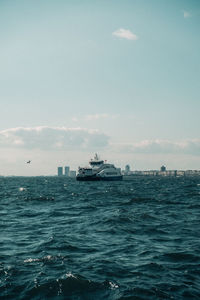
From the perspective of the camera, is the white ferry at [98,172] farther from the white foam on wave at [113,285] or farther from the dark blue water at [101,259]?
the white foam on wave at [113,285]

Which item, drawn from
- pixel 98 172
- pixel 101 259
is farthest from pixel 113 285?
pixel 98 172

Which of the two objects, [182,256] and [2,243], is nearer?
[182,256]

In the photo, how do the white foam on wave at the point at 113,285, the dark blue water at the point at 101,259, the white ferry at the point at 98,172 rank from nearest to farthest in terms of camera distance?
the dark blue water at the point at 101,259, the white foam on wave at the point at 113,285, the white ferry at the point at 98,172

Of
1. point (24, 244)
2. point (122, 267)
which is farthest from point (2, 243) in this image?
point (122, 267)

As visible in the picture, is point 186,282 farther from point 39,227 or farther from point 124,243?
point 39,227

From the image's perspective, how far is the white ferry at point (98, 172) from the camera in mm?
113812

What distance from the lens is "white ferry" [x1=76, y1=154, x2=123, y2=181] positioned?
113812 millimetres

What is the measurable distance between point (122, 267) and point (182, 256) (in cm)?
309

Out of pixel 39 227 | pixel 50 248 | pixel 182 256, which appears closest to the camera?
pixel 182 256

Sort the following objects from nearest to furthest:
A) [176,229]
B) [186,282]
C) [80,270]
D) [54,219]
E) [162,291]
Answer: [162,291], [186,282], [80,270], [176,229], [54,219]

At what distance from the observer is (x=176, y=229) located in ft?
57.6

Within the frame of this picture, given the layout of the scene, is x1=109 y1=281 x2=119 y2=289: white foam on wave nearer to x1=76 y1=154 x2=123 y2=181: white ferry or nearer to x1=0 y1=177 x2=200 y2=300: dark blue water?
x1=0 y1=177 x2=200 y2=300: dark blue water

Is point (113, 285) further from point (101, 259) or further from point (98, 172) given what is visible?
point (98, 172)

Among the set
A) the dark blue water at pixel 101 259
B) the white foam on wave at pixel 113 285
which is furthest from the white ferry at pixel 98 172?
the white foam on wave at pixel 113 285
